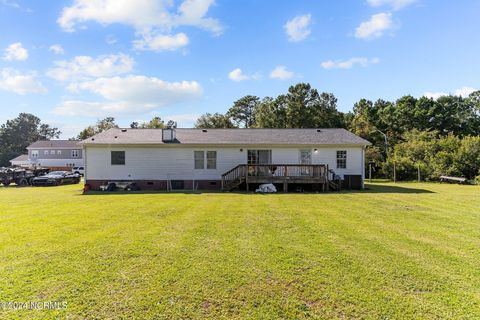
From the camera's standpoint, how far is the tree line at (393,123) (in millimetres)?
23363

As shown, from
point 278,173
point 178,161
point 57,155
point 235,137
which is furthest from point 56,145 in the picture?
point 278,173

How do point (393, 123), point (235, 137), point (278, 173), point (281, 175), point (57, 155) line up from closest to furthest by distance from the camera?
point (281, 175)
point (278, 173)
point (235, 137)
point (393, 123)
point (57, 155)

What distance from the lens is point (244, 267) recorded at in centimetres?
435

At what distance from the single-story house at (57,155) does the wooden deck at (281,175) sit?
39499mm

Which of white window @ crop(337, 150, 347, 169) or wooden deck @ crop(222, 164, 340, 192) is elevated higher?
white window @ crop(337, 150, 347, 169)

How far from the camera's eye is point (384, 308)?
3.18 meters

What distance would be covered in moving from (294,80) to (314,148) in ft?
72.9

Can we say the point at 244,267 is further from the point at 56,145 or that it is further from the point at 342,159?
the point at 56,145

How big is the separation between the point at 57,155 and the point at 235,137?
4155 cm

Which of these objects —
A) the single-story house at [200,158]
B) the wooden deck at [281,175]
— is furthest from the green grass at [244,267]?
the single-story house at [200,158]

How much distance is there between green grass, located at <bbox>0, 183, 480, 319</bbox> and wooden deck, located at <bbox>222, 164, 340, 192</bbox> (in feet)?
25.4

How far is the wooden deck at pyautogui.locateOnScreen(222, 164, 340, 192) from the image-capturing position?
15727mm

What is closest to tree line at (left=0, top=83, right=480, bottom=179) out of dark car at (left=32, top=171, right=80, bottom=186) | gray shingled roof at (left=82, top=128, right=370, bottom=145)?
gray shingled roof at (left=82, top=128, right=370, bottom=145)

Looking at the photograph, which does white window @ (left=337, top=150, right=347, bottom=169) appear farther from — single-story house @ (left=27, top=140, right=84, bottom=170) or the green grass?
single-story house @ (left=27, top=140, right=84, bottom=170)
